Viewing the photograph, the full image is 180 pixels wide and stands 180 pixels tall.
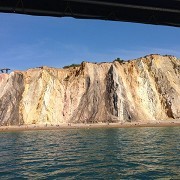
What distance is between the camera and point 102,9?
16.6 metres

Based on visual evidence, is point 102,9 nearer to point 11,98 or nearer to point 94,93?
point 94,93

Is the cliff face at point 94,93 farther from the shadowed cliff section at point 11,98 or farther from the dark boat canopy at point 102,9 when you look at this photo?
the dark boat canopy at point 102,9

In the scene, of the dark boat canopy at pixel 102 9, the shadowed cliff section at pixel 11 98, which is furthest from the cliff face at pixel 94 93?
the dark boat canopy at pixel 102 9

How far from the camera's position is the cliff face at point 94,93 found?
98938 millimetres

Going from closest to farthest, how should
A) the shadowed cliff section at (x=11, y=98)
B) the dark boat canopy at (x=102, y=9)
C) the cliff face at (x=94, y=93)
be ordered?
the dark boat canopy at (x=102, y=9)
the shadowed cliff section at (x=11, y=98)
the cliff face at (x=94, y=93)

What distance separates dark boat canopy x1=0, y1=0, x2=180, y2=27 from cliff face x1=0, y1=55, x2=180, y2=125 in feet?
262

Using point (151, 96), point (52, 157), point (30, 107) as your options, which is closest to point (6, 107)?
point (30, 107)

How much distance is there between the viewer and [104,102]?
10050 centimetres

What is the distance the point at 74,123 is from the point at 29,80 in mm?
21099

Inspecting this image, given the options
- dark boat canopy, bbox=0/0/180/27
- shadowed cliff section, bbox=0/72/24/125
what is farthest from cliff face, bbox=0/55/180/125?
dark boat canopy, bbox=0/0/180/27

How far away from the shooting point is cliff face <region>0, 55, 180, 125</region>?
3895 inches

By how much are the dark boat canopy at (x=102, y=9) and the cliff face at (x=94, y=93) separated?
79.7 metres

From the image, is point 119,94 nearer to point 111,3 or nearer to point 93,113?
point 93,113

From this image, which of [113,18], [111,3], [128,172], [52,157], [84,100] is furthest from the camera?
[84,100]
